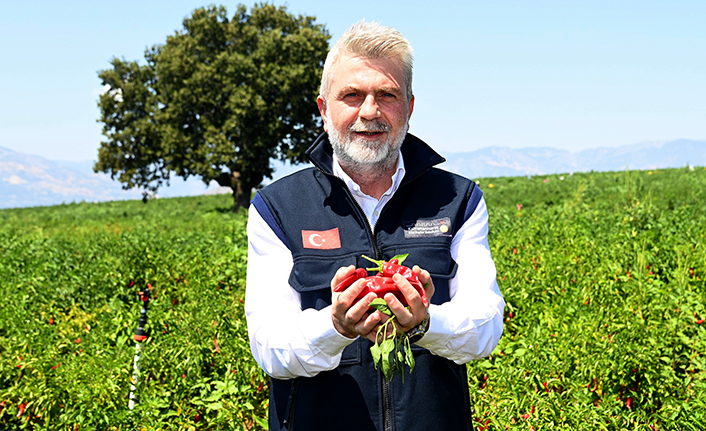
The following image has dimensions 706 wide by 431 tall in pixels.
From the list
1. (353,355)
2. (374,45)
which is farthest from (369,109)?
(353,355)

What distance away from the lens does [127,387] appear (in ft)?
15.0

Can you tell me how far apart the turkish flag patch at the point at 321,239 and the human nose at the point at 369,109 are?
0.47m

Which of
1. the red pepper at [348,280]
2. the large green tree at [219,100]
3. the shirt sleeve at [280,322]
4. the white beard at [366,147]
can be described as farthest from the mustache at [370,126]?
the large green tree at [219,100]

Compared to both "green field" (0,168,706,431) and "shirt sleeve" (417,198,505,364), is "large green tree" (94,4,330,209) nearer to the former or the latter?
"green field" (0,168,706,431)

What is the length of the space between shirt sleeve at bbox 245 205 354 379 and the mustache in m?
0.53

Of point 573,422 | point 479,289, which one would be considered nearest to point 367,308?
point 479,289

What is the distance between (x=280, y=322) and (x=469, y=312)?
67 centimetres

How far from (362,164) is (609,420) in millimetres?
2493

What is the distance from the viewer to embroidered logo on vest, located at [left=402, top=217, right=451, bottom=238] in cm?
233

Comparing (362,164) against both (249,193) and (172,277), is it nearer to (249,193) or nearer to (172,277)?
(172,277)

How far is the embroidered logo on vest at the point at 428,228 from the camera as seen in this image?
2330 millimetres

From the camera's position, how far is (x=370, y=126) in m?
2.30

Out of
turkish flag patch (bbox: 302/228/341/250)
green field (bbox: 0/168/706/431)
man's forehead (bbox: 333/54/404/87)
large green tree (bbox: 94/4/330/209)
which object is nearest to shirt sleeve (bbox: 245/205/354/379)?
turkish flag patch (bbox: 302/228/341/250)

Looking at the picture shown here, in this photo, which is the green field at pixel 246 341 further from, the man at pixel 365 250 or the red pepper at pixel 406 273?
the red pepper at pixel 406 273
